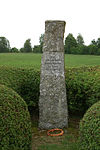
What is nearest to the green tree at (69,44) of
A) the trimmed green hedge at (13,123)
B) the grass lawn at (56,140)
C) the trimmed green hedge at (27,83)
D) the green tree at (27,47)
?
the green tree at (27,47)

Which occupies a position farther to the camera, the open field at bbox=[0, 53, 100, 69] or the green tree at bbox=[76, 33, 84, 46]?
the green tree at bbox=[76, 33, 84, 46]

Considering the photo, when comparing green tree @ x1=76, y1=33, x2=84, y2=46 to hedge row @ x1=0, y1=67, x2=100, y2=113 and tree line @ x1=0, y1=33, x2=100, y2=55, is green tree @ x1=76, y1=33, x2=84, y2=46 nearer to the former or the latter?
tree line @ x1=0, y1=33, x2=100, y2=55

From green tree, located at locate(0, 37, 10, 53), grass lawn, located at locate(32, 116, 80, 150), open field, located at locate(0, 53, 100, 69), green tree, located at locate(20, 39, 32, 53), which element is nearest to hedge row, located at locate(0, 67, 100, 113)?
grass lawn, located at locate(32, 116, 80, 150)

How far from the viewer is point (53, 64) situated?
602cm

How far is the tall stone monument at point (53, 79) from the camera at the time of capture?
236 inches

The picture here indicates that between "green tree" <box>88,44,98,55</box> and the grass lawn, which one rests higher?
"green tree" <box>88,44,98,55</box>


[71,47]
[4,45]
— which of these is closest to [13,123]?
[71,47]

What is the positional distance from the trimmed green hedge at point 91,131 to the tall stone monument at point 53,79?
6.65 ft

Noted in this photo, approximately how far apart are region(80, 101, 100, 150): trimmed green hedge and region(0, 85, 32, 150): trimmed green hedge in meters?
0.98

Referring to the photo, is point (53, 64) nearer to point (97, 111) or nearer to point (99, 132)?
point (97, 111)

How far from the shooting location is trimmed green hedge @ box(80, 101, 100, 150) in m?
3.63

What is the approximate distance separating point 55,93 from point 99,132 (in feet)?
8.61

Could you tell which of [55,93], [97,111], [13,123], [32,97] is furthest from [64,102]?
[13,123]

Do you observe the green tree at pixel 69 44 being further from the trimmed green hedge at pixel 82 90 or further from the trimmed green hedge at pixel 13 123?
the trimmed green hedge at pixel 13 123
